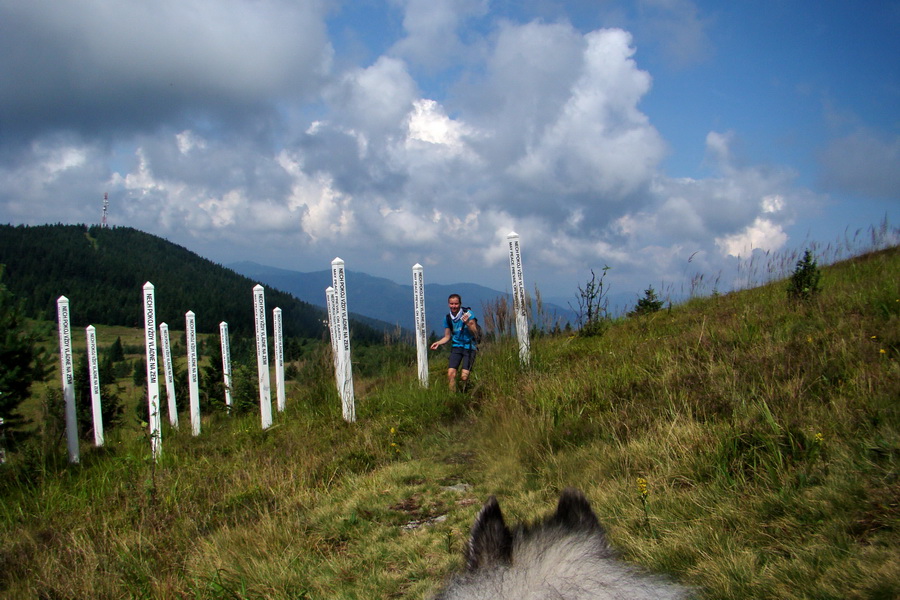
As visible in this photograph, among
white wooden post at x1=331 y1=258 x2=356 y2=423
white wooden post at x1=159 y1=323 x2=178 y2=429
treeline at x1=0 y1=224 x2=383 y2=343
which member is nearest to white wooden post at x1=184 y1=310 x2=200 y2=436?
white wooden post at x1=159 y1=323 x2=178 y2=429

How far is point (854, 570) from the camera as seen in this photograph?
216cm

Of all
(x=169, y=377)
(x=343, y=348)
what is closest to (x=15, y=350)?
(x=169, y=377)

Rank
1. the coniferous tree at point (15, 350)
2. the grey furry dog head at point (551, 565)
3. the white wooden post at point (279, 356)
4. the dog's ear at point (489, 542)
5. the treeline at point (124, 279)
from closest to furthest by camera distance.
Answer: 1. the grey furry dog head at point (551, 565)
2. the dog's ear at point (489, 542)
3. the white wooden post at point (279, 356)
4. the coniferous tree at point (15, 350)
5. the treeline at point (124, 279)

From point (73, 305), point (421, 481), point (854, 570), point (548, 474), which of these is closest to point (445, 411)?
point (421, 481)

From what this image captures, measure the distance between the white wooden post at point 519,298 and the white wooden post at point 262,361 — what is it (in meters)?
4.32

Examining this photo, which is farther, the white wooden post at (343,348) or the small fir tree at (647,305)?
the small fir tree at (647,305)

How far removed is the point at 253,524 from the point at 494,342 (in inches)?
207

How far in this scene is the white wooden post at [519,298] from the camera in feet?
27.2

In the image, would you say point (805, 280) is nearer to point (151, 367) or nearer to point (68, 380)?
point (151, 367)

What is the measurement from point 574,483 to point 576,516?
2484mm

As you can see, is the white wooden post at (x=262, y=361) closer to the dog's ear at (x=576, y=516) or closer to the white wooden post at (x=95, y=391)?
the white wooden post at (x=95, y=391)

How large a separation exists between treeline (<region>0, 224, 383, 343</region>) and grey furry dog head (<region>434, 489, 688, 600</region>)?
7520 centimetres

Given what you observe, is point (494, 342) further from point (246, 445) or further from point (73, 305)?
point (73, 305)

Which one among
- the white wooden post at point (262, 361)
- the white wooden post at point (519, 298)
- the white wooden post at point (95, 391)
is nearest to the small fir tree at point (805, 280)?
the white wooden post at point (519, 298)
